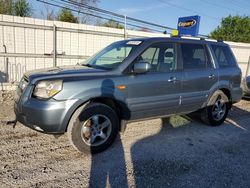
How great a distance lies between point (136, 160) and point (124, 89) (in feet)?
3.78

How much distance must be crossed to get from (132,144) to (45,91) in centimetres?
179

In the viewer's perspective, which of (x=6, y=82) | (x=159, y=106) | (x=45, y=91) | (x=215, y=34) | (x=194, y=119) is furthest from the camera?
(x=215, y=34)

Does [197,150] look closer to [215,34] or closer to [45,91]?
[45,91]

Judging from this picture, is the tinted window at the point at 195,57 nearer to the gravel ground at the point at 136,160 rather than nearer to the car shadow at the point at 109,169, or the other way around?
Result: the gravel ground at the point at 136,160

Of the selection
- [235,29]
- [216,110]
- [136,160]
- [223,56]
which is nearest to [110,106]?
[136,160]

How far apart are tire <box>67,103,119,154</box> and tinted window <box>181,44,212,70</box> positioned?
1922mm

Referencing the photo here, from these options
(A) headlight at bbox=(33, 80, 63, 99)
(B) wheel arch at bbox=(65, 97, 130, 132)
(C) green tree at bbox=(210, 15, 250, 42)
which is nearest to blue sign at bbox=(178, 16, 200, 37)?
(B) wheel arch at bbox=(65, 97, 130, 132)

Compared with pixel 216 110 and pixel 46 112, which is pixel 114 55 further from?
pixel 216 110

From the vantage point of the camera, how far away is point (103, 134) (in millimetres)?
3672

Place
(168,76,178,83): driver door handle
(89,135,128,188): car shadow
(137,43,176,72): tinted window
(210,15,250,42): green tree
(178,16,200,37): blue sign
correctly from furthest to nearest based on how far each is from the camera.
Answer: (210,15,250,42): green tree < (178,16,200,37): blue sign < (168,76,178,83): driver door handle < (137,43,176,72): tinted window < (89,135,128,188): car shadow

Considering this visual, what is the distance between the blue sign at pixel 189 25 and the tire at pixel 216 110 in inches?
284

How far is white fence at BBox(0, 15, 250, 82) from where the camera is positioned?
23.4ft

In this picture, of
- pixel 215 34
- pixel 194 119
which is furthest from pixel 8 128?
pixel 215 34

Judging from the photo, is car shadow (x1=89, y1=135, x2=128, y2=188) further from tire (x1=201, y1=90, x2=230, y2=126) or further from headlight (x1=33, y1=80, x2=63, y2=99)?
tire (x1=201, y1=90, x2=230, y2=126)
